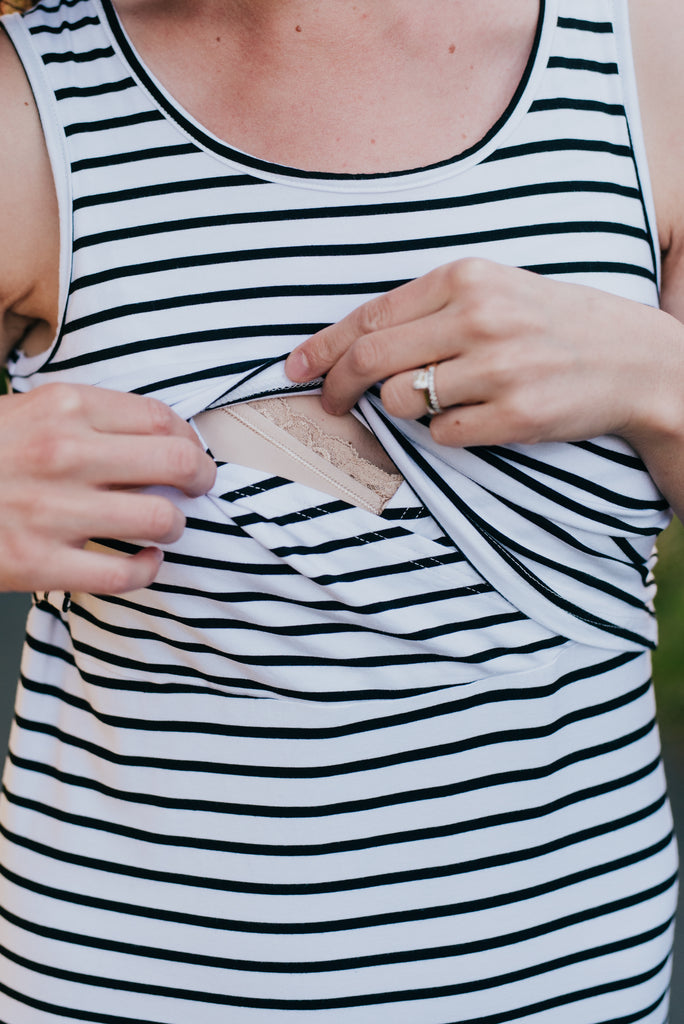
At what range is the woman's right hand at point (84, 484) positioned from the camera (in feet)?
2.44

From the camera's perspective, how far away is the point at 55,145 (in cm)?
85

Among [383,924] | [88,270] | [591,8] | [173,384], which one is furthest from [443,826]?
[591,8]

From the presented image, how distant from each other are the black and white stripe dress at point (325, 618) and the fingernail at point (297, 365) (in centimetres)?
2

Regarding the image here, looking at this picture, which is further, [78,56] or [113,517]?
[78,56]

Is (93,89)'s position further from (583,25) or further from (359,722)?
(359,722)

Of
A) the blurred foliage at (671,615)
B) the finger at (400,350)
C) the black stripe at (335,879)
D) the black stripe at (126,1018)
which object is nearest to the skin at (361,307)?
the finger at (400,350)

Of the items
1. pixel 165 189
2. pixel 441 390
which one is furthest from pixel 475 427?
pixel 165 189

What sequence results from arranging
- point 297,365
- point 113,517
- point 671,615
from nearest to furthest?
point 113,517, point 297,365, point 671,615

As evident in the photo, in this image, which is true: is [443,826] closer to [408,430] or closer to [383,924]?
[383,924]

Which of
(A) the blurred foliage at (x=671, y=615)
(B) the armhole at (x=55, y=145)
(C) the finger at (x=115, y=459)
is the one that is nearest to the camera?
(C) the finger at (x=115, y=459)

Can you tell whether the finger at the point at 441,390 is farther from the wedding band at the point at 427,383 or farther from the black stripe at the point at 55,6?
the black stripe at the point at 55,6

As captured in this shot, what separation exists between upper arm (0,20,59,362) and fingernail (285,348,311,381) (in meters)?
0.24

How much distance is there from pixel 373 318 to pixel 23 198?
351mm

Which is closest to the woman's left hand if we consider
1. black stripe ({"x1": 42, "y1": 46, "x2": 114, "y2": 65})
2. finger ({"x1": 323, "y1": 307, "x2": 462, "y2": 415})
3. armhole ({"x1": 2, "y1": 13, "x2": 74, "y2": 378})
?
finger ({"x1": 323, "y1": 307, "x2": 462, "y2": 415})
